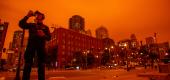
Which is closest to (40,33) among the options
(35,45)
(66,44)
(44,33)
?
(44,33)

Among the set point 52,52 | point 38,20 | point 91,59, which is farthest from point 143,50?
point 38,20

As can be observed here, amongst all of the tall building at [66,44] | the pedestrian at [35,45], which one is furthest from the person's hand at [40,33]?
the tall building at [66,44]

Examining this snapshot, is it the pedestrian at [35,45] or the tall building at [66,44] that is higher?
the tall building at [66,44]

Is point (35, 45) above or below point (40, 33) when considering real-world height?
below

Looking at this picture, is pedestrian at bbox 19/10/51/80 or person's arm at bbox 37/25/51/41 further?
person's arm at bbox 37/25/51/41

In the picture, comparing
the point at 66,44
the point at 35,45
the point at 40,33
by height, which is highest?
the point at 66,44

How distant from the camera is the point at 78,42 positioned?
386 feet

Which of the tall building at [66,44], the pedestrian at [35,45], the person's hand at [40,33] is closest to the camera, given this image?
the pedestrian at [35,45]

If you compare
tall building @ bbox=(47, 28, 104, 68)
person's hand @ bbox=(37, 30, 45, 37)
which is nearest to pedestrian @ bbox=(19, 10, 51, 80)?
person's hand @ bbox=(37, 30, 45, 37)

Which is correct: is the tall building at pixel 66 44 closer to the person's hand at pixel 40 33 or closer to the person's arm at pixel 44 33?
the person's arm at pixel 44 33

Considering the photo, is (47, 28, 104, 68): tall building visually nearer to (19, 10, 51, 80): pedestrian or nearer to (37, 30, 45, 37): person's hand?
(19, 10, 51, 80): pedestrian

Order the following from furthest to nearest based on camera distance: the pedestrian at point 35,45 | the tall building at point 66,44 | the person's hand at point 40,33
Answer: the tall building at point 66,44 → the person's hand at point 40,33 → the pedestrian at point 35,45

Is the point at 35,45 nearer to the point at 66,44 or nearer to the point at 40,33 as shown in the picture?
the point at 40,33

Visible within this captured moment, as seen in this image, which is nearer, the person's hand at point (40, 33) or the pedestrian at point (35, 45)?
the pedestrian at point (35, 45)
